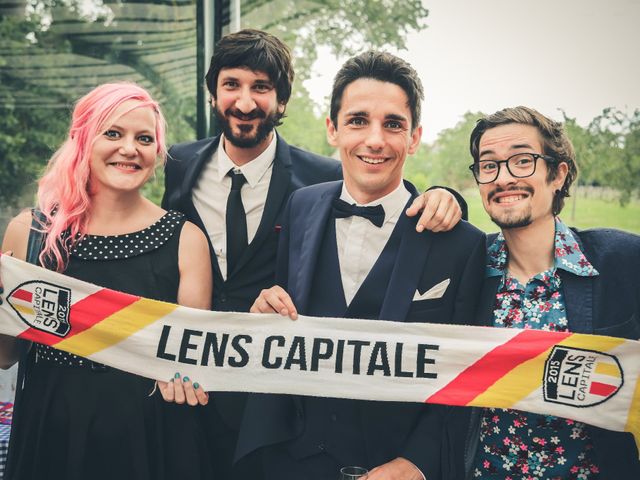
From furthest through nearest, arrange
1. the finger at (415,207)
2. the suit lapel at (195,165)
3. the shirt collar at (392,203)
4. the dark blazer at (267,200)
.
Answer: the suit lapel at (195,165), the dark blazer at (267,200), the shirt collar at (392,203), the finger at (415,207)

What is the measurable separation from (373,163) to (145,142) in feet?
3.13

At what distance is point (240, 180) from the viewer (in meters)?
3.05

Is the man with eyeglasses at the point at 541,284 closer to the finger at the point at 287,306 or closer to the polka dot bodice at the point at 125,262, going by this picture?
the finger at the point at 287,306

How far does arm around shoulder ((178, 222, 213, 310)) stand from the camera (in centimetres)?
260

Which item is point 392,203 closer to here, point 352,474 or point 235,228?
point 235,228

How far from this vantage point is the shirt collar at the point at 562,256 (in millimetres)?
2367

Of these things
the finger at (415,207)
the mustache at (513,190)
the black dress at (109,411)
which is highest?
the mustache at (513,190)

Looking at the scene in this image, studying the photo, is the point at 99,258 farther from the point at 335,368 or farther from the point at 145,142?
the point at 335,368

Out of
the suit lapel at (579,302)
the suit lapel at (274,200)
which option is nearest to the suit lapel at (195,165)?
the suit lapel at (274,200)

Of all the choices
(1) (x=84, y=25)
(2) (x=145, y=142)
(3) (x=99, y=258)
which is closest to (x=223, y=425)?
(3) (x=99, y=258)

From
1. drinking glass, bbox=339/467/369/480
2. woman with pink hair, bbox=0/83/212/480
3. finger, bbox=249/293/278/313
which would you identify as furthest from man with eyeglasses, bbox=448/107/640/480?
woman with pink hair, bbox=0/83/212/480

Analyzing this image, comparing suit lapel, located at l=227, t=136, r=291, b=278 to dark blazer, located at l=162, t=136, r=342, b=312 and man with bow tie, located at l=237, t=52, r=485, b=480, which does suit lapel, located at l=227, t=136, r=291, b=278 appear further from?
man with bow tie, located at l=237, t=52, r=485, b=480

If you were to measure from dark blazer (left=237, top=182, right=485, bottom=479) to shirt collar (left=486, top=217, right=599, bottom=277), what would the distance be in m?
0.12

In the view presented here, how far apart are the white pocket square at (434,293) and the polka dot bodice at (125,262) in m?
0.97
